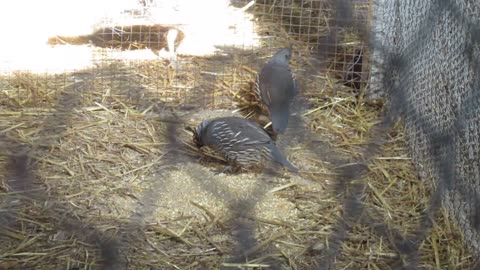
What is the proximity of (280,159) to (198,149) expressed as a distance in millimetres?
244

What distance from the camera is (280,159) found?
238cm

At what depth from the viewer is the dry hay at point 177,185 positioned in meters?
1.92

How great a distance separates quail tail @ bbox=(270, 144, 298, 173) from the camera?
236cm

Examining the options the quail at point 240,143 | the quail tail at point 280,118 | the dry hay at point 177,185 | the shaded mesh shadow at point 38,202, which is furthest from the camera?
the quail tail at point 280,118

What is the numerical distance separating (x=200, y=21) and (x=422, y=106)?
1.01m

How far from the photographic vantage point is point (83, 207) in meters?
2.02

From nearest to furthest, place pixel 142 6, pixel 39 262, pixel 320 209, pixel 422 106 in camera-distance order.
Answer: pixel 39 262 < pixel 320 209 < pixel 422 106 < pixel 142 6

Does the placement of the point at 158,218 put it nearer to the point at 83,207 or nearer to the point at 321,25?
the point at 83,207

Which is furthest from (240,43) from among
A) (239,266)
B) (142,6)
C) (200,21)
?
(239,266)

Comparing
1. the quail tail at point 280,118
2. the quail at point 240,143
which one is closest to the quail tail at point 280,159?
the quail at point 240,143

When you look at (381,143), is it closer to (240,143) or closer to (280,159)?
(280,159)

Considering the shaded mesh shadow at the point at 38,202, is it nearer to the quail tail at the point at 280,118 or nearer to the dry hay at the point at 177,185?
the dry hay at the point at 177,185

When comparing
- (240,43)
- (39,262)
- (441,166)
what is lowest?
(39,262)

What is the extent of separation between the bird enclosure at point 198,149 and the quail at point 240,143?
36 mm
